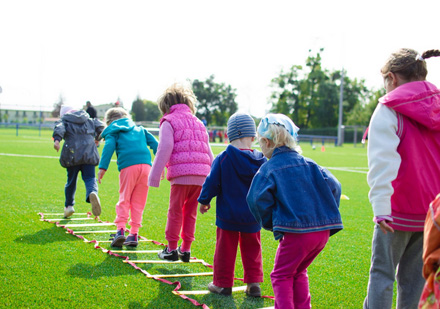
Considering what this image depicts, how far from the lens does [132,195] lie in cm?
539

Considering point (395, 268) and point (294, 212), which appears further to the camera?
point (294, 212)

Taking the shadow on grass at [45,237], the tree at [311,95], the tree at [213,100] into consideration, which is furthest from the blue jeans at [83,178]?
the tree at [213,100]

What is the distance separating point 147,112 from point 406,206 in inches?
4647

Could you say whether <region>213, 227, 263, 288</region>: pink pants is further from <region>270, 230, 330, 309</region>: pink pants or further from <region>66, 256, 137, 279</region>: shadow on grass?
<region>66, 256, 137, 279</region>: shadow on grass

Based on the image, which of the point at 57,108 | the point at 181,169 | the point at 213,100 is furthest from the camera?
the point at 57,108

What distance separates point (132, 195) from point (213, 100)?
7796 cm

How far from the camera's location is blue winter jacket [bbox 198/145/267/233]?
3736mm

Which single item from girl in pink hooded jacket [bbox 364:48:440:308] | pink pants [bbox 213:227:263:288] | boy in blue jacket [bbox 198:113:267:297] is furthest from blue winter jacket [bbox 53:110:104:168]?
girl in pink hooded jacket [bbox 364:48:440:308]

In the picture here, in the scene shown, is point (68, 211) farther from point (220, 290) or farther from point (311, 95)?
point (311, 95)

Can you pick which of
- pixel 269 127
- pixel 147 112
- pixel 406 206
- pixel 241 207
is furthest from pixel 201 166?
pixel 147 112

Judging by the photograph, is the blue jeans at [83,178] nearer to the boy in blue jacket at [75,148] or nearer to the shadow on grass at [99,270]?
the boy in blue jacket at [75,148]

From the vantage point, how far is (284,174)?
3.02 m

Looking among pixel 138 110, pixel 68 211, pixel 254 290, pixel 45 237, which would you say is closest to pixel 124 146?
pixel 45 237

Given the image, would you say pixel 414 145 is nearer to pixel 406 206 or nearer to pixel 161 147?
pixel 406 206
